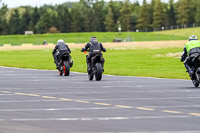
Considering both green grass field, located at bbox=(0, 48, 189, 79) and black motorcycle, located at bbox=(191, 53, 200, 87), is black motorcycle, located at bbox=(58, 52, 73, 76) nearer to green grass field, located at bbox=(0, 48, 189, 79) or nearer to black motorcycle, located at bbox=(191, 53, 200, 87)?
green grass field, located at bbox=(0, 48, 189, 79)

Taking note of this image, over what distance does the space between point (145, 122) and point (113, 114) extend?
1.56 meters

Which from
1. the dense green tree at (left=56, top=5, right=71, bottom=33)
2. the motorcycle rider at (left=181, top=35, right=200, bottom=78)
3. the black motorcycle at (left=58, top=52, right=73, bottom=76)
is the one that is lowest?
the dense green tree at (left=56, top=5, right=71, bottom=33)

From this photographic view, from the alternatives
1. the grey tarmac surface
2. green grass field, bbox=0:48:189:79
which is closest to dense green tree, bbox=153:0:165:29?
green grass field, bbox=0:48:189:79

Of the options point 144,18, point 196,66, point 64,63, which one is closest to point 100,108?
point 196,66

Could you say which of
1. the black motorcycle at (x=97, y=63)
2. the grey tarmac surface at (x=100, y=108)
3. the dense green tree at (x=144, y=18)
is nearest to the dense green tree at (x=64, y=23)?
the dense green tree at (x=144, y=18)

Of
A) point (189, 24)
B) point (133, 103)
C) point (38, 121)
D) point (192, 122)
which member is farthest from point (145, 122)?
point (189, 24)

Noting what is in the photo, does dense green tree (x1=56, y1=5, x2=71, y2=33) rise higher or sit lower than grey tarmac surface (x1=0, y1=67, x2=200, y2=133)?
lower

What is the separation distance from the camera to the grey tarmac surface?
11.2 meters

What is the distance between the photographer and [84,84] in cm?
2359

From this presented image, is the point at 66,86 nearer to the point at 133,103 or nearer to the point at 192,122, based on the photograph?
the point at 133,103

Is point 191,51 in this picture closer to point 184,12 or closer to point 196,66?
point 196,66

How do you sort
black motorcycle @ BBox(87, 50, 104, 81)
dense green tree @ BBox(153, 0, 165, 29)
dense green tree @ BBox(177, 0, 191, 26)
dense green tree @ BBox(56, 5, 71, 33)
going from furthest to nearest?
dense green tree @ BBox(56, 5, 71, 33), dense green tree @ BBox(153, 0, 165, 29), dense green tree @ BBox(177, 0, 191, 26), black motorcycle @ BBox(87, 50, 104, 81)

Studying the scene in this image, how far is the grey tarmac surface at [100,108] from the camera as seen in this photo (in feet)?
36.7

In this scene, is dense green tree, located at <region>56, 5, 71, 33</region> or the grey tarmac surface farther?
dense green tree, located at <region>56, 5, 71, 33</region>
